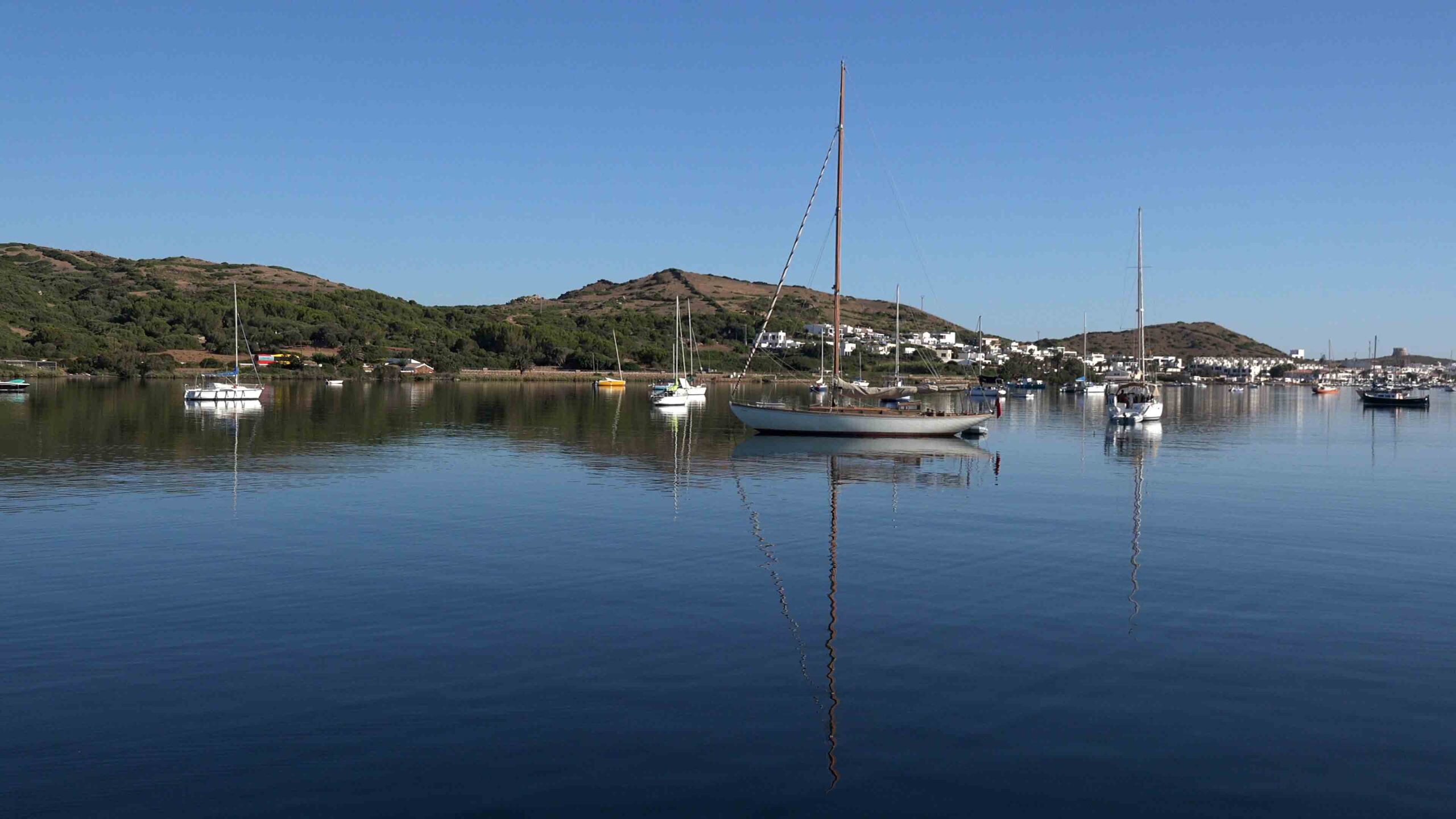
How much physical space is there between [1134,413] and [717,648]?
52.2 metres

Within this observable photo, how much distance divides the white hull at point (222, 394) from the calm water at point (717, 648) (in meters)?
45.9

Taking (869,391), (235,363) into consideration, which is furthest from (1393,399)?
(235,363)

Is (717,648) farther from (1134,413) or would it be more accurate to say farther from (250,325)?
(250,325)

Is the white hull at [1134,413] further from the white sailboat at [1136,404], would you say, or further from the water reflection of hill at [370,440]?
the water reflection of hill at [370,440]

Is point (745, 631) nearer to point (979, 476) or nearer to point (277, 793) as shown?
point (277, 793)

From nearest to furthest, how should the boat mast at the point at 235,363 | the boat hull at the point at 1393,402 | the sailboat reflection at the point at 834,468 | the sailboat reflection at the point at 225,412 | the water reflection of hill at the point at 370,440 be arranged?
the sailboat reflection at the point at 834,468 → the water reflection of hill at the point at 370,440 → the sailboat reflection at the point at 225,412 → the boat mast at the point at 235,363 → the boat hull at the point at 1393,402

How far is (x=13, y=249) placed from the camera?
19725cm

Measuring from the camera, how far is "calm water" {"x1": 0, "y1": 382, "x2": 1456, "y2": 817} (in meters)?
7.80

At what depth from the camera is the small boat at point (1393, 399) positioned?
9388cm

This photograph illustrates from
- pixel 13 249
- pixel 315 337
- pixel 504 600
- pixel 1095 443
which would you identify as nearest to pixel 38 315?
pixel 315 337

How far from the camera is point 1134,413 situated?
58.2m

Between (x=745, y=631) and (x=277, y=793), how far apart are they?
5.67 meters

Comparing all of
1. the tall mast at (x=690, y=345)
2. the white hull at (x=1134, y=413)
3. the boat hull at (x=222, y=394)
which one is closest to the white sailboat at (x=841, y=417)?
the white hull at (x=1134, y=413)

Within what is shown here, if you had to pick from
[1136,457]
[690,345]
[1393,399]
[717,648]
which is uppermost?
[690,345]
